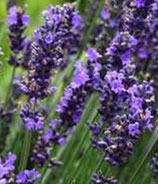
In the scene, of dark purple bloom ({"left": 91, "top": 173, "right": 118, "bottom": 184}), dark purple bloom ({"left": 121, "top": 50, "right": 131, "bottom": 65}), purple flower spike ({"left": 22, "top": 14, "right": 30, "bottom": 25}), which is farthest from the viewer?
purple flower spike ({"left": 22, "top": 14, "right": 30, "bottom": 25})

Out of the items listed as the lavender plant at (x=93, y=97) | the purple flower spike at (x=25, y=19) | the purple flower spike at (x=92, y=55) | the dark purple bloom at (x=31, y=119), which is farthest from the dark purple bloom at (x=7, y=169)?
the purple flower spike at (x=25, y=19)

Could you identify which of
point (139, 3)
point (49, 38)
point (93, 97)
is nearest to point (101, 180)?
Result: point (49, 38)

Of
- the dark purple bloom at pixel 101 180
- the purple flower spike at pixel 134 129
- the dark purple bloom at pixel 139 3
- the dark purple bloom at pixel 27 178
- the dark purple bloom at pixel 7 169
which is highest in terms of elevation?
the dark purple bloom at pixel 139 3

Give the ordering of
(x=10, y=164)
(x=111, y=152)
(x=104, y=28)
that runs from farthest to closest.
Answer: (x=104, y=28)
(x=111, y=152)
(x=10, y=164)

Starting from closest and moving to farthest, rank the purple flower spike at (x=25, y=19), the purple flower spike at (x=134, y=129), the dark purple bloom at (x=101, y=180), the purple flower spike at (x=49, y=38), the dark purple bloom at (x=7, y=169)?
the dark purple bloom at (x=7, y=169) < the purple flower spike at (x=134, y=129) < the purple flower spike at (x=49, y=38) < the dark purple bloom at (x=101, y=180) < the purple flower spike at (x=25, y=19)

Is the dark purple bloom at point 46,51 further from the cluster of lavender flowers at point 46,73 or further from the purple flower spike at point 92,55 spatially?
the purple flower spike at point 92,55

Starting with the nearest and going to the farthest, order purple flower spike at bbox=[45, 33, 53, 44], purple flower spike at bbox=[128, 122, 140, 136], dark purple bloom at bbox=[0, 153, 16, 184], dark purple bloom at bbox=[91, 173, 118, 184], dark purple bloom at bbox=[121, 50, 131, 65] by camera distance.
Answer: dark purple bloom at bbox=[0, 153, 16, 184]
purple flower spike at bbox=[128, 122, 140, 136]
purple flower spike at bbox=[45, 33, 53, 44]
dark purple bloom at bbox=[91, 173, 118, 184]
dark purple bloom at bbox=[121, 50, 131, 65]

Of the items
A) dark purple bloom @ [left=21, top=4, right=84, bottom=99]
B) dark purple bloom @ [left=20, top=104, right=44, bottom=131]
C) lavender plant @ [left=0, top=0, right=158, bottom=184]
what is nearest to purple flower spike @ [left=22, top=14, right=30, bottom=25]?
lavender plant @ [left=0, top=0, right=158, bottom=184]

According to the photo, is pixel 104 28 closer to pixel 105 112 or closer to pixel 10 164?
pixel 105 112

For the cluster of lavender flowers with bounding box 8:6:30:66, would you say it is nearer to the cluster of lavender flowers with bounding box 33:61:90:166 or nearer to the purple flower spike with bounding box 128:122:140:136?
the cluster of lavender flowers with bounding box 33:61:90:166

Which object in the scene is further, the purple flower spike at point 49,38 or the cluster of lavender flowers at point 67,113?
the cluster of lavender flowers at point 67,113

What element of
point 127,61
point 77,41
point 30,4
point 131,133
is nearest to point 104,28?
point 77,41
